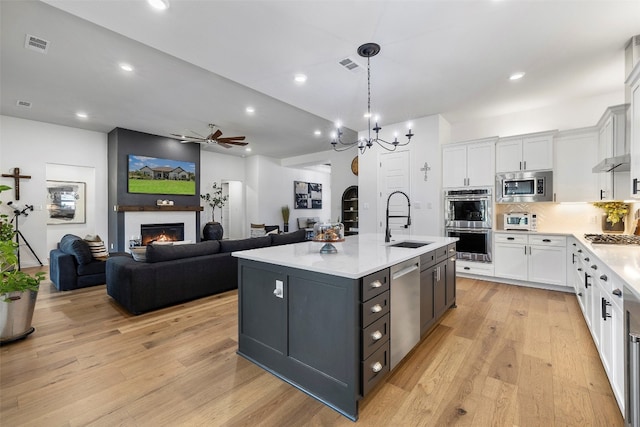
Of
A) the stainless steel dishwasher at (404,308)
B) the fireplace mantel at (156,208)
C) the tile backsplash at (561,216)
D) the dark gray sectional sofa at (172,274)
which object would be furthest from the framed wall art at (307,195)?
the stainless steel dishwasher at (404,308)

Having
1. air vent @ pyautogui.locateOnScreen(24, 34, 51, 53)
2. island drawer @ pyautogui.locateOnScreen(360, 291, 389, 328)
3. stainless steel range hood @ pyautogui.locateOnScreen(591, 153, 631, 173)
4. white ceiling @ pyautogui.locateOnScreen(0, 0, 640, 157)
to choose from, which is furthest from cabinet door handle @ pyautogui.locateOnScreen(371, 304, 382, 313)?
air vent @ pyautogui.locateOnScreen(24, 34, 51, 53)

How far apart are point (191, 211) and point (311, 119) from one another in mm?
4241

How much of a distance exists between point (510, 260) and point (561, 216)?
3.72ft

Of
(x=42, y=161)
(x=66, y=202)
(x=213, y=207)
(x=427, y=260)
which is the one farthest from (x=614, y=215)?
(x=66, y=202)

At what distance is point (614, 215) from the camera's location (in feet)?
12.5

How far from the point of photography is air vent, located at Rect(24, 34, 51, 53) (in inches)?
120

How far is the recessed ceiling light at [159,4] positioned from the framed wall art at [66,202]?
698cm

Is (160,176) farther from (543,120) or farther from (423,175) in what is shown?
(543,120)

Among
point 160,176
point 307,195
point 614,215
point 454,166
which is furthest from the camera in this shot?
point 307,195

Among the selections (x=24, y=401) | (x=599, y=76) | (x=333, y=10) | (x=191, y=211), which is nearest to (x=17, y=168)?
(x=191, y=211)

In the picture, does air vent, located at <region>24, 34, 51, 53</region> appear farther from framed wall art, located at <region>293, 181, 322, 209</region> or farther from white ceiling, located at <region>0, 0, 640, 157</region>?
framed wall art, located at <region>293, 181, 322, 209</region>

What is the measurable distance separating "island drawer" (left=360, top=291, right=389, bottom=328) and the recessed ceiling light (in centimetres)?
276

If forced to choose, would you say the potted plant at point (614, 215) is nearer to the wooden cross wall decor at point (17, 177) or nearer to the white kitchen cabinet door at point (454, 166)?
the white kitchen cabinet door at point (454, 166)

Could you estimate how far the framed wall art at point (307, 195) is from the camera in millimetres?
10805
